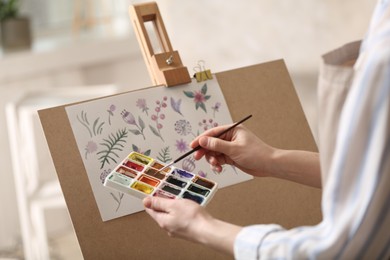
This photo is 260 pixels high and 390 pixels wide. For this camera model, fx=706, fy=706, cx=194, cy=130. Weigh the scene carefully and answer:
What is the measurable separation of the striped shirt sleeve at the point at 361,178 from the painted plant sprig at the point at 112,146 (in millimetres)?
689

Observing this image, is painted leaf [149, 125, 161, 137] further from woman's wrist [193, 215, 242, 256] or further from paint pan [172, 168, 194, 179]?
woman's wrist [193, 215, 242, 256]

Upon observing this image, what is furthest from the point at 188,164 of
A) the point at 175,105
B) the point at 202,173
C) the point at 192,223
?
the point at 192,223

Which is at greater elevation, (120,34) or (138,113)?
(120,34)

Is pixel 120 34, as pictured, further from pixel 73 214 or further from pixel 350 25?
pixel 73 214

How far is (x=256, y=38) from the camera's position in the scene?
11.5 ft

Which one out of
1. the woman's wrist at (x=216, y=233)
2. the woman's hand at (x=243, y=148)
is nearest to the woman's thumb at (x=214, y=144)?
the woman's hand at (x=243, y=148)

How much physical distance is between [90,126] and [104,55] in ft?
6.80

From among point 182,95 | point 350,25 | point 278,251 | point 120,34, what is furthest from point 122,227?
point 120,34

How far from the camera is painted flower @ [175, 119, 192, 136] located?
1.75m

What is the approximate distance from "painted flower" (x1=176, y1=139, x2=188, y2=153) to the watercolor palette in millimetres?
187

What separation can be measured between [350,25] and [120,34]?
1.26 metres

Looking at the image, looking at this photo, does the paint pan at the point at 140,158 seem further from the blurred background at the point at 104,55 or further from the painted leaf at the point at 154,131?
the blurred background at the point at 104,55

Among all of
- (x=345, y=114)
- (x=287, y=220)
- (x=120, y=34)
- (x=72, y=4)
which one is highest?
(x=72, y=4)

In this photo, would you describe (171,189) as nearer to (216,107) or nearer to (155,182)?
(155,182)
